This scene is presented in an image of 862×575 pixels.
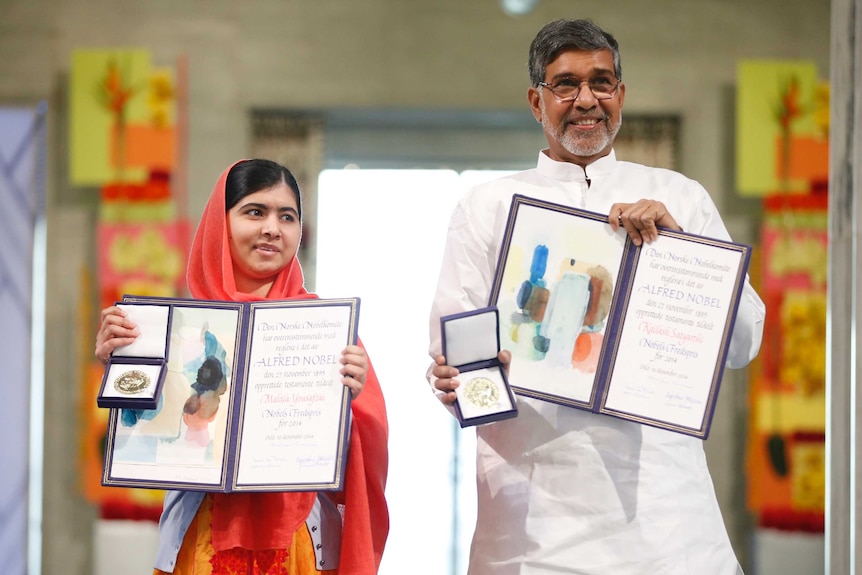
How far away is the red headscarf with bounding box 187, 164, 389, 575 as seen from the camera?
76.8 inches

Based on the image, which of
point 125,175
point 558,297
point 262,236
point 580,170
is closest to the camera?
point 558,297

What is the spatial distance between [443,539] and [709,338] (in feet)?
13.1

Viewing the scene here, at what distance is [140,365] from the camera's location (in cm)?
195

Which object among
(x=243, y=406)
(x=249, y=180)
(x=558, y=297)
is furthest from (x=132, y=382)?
(x=558, y=297)

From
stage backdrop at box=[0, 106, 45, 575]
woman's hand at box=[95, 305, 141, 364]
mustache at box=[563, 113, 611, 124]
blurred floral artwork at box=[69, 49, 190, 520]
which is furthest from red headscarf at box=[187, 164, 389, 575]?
stage backdrop at box=[0, 106, 45, 575]

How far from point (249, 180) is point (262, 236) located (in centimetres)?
15

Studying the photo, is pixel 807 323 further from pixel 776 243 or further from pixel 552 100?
pixel 552 100

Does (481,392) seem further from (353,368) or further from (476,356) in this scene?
(353,368)

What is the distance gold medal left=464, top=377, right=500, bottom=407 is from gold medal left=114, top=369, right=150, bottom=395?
0.66 metres

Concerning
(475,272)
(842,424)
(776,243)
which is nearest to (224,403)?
(475,272)

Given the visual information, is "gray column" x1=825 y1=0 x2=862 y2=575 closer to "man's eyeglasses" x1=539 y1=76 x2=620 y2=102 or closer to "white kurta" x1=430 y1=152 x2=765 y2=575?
"white kurta" x1=430 y1=152 x2=765 y2=575

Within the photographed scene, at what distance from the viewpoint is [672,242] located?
1958 mm

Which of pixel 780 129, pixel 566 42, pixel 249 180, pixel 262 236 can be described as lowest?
pixel 262 236

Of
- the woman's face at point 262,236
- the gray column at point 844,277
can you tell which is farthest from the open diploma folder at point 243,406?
the gray column at point 844,277
